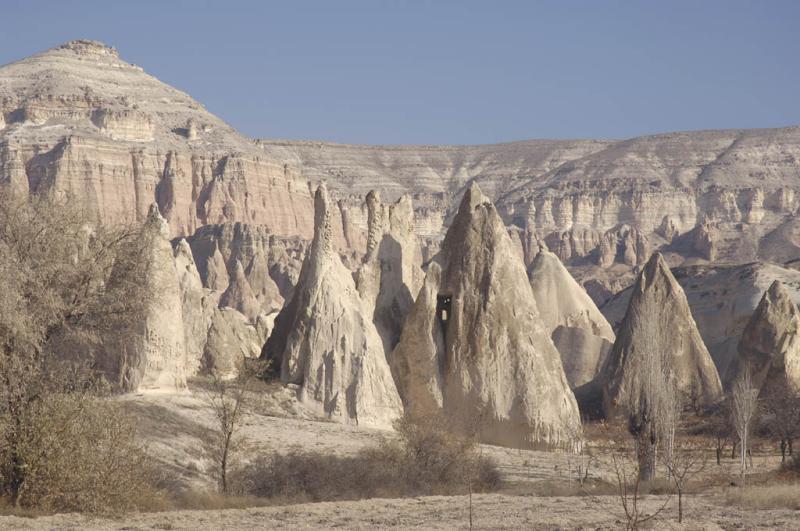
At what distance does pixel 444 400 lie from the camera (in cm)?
3950

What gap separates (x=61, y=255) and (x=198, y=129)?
541 ft

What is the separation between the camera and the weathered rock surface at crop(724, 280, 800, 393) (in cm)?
4847

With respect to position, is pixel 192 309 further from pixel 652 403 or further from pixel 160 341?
pixel 652 403

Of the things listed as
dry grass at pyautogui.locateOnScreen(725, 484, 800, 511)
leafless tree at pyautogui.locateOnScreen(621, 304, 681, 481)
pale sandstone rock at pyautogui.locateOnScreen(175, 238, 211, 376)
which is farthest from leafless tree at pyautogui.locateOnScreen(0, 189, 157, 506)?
pale sandstone rock at pyautogui.locateOnScreen(175, 238, 211, 376)

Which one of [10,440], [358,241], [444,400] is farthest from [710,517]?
[358,241]

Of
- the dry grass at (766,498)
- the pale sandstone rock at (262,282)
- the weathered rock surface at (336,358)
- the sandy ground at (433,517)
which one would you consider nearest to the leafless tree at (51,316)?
the sandy ground at (433,517)

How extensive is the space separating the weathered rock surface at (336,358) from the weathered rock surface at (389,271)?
3.23m

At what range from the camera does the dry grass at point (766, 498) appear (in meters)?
26.8

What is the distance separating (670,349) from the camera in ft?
152

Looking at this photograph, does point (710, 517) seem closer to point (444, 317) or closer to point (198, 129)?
point (444, 317)

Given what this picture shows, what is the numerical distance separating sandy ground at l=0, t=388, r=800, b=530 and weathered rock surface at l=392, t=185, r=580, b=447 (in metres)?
1.41

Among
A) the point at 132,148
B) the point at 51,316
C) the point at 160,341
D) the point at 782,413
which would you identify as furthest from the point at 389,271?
the point at 132,148

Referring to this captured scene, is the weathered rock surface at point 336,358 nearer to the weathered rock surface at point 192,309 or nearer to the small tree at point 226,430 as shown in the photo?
the small tree at point 226,430

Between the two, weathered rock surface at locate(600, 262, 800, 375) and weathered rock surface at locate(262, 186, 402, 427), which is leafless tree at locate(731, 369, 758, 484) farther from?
weathered rock surface at locate(600, 262, 800, 375)
